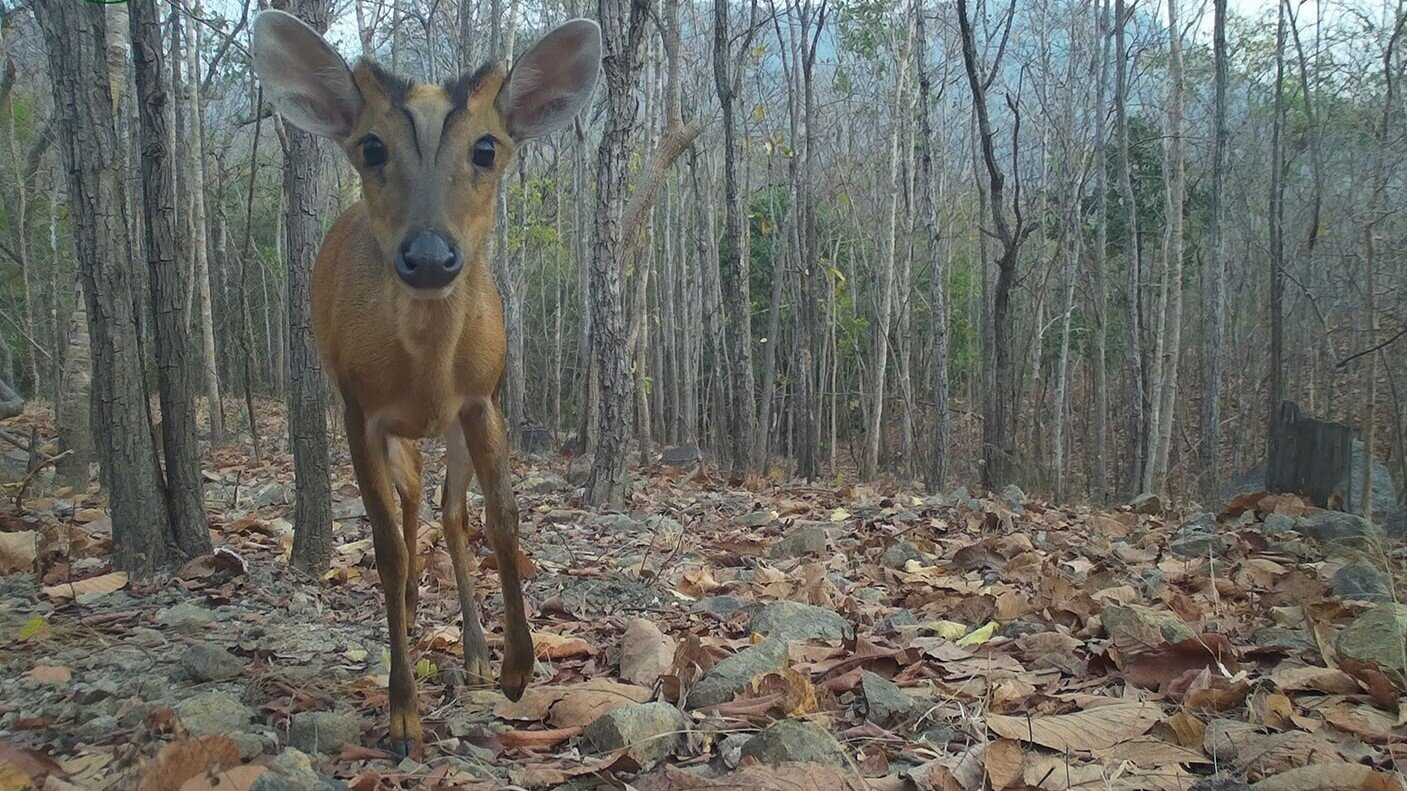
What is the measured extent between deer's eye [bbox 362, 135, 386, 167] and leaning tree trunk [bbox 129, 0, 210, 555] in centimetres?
187

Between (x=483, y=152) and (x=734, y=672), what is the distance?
1930 mm

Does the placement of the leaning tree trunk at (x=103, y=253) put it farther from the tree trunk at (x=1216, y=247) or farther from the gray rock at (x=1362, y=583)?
the tree trunk at (x=1216, y=247)

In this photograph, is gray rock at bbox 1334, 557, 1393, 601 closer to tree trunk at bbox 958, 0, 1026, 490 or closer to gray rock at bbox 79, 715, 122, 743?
gray rock at bbox 79, 715, 122, 743

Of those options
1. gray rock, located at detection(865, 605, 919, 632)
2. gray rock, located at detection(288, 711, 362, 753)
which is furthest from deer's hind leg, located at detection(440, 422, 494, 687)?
gray rock, located at detection(865, 605, 919, 632)

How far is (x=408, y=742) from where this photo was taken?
2869 mm

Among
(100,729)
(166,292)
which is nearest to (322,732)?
(100,729)

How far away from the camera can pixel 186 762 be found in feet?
7.00

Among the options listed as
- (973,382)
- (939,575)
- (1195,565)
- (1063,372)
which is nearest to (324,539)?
(939,575)

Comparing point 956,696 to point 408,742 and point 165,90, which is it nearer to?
point 408,742

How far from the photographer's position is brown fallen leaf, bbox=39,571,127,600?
163 inches

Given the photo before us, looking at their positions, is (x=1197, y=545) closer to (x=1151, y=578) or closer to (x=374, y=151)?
(x=1151, y=578)

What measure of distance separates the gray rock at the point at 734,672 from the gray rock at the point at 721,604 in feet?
3.94

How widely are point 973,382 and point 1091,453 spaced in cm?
A: 621

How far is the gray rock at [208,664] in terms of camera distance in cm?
334
